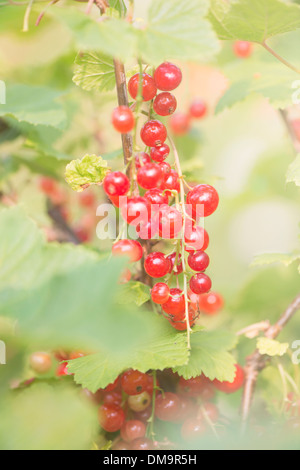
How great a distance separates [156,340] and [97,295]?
0.80ft

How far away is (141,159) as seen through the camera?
504 millimetres

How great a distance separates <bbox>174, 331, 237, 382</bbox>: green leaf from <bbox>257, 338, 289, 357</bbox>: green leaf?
38mm

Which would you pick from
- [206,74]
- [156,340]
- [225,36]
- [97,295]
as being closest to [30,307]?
[97,295]

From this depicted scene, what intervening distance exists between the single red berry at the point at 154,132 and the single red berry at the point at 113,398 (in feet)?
1.06

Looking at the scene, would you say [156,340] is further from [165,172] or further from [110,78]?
[110,78]

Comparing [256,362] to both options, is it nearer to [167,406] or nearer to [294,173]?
[167,406]

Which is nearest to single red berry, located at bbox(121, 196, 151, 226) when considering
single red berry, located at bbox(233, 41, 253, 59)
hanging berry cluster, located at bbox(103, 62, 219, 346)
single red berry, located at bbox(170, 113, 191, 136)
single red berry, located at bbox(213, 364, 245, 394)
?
hanging berry cluster, located at bbox(103, 62, 219, 346)

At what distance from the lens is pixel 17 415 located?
401 mm

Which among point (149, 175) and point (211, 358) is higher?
point (149, 175)

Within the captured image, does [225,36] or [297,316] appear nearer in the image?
[225,36]

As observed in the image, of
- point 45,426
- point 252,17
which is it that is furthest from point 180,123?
point 45,426

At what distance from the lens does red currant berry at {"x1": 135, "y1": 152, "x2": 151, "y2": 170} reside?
498mm

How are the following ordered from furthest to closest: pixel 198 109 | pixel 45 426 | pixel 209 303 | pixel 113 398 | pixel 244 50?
pixel 198 109 → pixel 244 50 → pixel 209 303 → pixel 113 398 → pixel 45 426

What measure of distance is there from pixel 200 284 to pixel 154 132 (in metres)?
0.18
